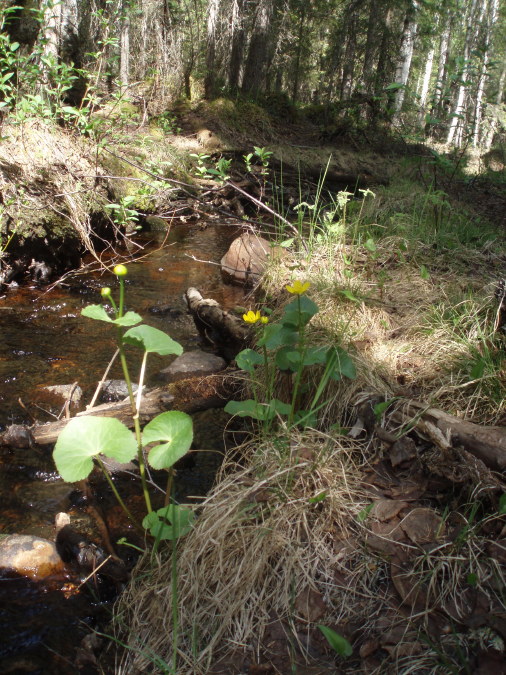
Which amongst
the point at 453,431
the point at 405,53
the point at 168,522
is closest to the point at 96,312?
the point at 168,522

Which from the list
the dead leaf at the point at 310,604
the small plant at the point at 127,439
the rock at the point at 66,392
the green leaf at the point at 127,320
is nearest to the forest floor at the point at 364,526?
the dead leaf at the point at 310,604

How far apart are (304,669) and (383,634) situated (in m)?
0.25

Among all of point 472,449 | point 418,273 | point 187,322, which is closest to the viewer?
point 472,449

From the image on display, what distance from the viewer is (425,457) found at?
188 cm

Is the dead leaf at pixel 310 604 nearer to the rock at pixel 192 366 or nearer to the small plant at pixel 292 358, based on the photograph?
the small plant at pixel 292 358

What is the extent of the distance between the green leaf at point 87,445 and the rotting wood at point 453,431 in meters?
1.14

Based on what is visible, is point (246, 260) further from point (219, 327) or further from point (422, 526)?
point (422, 526)

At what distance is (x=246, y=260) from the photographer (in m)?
4.67

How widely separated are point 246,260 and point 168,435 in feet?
10.5

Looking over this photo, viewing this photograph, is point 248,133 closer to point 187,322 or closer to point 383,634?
point 187,322

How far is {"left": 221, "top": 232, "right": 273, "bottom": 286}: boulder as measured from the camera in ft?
14.5

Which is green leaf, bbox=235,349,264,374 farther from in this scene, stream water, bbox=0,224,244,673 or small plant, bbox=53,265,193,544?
stream water, bbox=0,224,244,673

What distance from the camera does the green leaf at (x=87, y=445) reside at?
1551 millimetres

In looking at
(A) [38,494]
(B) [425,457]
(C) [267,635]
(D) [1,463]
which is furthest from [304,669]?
(D) [1,463]
